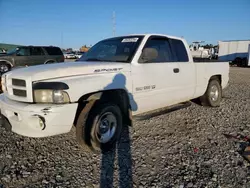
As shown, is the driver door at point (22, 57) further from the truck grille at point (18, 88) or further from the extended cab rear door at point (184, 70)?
the extended cab rear door at point (184, 70)

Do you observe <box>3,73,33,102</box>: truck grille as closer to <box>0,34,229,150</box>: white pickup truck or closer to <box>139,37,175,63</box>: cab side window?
<box>0,34,229,150</box>: white pickup truck

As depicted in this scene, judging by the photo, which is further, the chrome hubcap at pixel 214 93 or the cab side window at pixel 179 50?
the chrome hubcap at pixel 214 93

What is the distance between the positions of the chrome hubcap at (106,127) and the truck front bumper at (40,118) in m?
0.58

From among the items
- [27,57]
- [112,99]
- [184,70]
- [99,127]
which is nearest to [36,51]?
[27,57]

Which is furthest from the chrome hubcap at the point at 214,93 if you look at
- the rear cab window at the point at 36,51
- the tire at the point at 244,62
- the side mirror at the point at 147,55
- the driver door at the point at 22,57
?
the tire at the point at 244,62

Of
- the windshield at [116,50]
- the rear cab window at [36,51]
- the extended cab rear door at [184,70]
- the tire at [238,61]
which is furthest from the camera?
the tire at [238,61]

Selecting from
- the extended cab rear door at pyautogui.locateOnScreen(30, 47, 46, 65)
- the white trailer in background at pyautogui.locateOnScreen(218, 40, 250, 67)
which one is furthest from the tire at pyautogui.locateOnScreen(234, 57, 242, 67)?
the extended cab rear door at pyautogui.locateOnScreen(30, 47, 46, 65)

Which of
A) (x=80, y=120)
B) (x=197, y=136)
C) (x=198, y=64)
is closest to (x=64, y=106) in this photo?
(x=80, y=120)

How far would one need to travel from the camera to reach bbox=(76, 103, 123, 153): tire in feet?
10.3

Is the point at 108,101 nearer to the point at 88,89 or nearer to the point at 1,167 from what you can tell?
the point at 88,89

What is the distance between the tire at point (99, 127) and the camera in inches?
123

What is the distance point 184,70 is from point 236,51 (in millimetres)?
28374

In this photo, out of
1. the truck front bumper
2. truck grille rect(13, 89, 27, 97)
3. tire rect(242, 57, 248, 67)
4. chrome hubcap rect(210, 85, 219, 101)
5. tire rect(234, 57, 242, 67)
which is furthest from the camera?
tire rect(234, 57, 242, 67)

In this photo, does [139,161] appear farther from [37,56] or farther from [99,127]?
[37,56]
